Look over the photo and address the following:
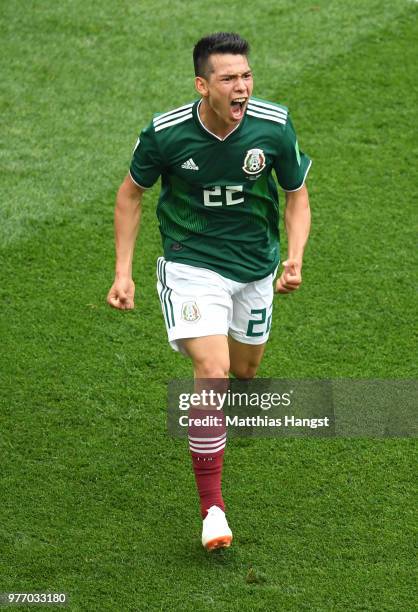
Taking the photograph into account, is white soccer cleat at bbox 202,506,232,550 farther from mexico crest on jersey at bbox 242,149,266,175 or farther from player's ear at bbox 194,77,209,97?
player's ear at bbox 194,77,209,97

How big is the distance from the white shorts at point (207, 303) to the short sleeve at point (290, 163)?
0.46 meters

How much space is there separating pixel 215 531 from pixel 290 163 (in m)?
1.57

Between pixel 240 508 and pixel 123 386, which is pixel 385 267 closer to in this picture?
pixel 123 386

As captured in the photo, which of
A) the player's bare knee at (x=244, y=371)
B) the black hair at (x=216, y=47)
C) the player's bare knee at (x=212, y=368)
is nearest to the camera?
the black hair at (x=216, y=47)

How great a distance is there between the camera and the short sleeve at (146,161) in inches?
210

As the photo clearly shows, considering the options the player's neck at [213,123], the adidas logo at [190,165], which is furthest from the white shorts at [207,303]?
the player's neck at [213,123]

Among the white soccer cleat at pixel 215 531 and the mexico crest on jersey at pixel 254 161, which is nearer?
the white soccer cleat at pixel 215 531

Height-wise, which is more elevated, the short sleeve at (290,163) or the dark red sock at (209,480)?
the short sleeve at (290,163)

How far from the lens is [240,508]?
555cm

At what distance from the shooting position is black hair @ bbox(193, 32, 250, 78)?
200 inches

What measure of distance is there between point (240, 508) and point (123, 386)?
1138 mm

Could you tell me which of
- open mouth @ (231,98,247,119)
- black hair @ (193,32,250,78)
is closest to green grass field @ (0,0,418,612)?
Answer: open mouth @ (231,98,247,119)

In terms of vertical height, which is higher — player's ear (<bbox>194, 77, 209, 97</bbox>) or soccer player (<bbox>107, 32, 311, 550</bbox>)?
player's ear (<bbox>194, 77, 209, 97</bbox>)

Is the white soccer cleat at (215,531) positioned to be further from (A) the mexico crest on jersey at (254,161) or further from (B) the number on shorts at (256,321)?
(A) the mexico crest on jersey at (254,161)
